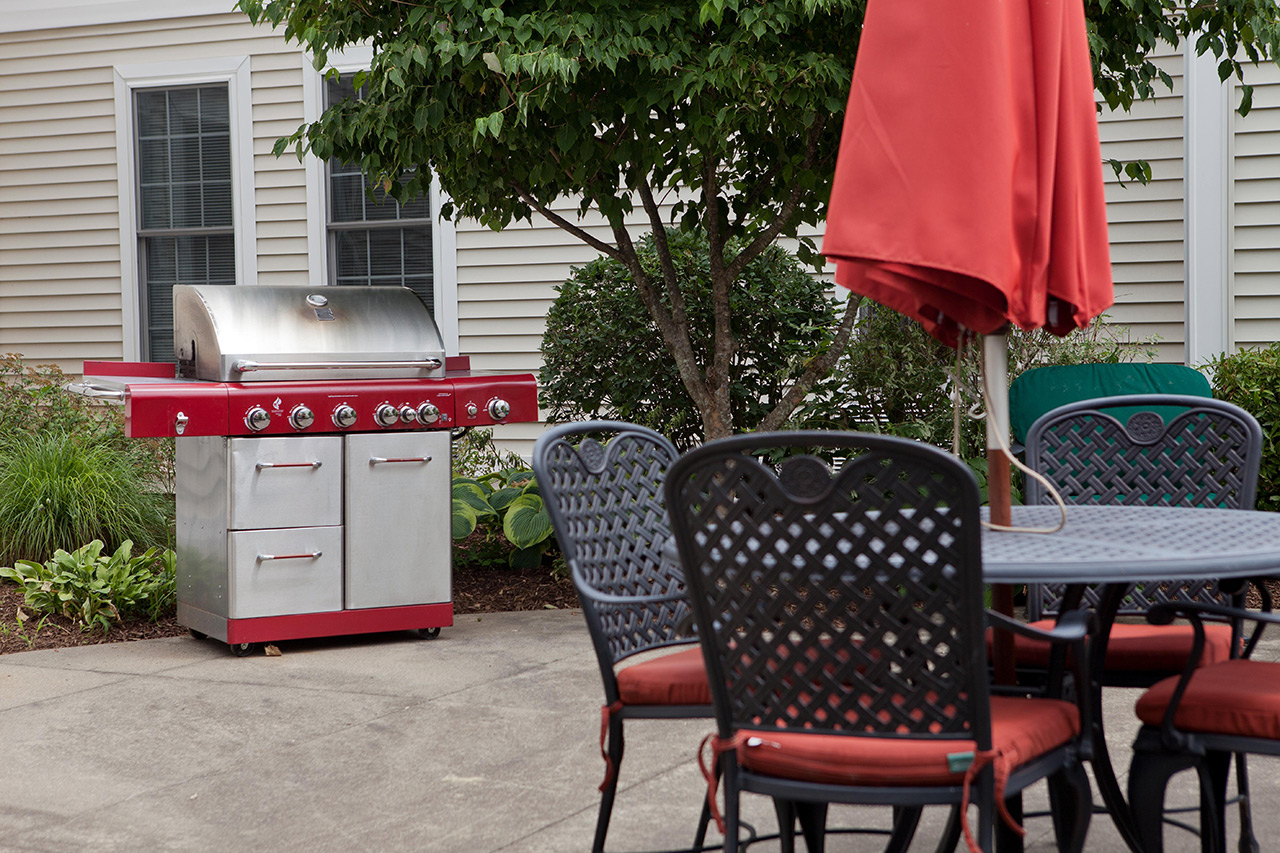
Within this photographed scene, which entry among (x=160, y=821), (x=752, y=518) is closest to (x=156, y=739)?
(x=160, y=821)

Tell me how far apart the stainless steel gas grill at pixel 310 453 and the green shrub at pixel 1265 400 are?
3.38m

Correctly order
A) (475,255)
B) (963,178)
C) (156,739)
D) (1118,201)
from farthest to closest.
A: (475,255)
(1118,201)
(156,739)
(963,178)

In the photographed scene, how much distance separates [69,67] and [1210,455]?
9138 mm

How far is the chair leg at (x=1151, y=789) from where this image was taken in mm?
2404

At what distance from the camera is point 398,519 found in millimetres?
5375

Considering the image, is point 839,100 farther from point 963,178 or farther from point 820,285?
point 963,178

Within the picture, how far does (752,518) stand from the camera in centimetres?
206

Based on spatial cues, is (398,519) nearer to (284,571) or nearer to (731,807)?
(284,571)

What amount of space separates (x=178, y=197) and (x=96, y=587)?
15.6 ft

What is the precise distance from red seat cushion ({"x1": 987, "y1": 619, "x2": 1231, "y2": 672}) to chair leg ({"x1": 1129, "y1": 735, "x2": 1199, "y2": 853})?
1.54ft

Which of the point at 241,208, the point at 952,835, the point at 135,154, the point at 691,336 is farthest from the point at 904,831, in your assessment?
the point at 135,154

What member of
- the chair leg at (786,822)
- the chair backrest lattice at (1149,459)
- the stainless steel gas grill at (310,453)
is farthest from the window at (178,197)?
the chair leg at (786,822)

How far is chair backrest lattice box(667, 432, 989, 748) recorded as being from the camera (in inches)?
77.7

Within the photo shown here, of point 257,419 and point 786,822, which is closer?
point 786,822
